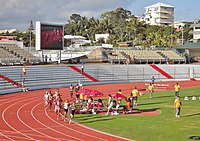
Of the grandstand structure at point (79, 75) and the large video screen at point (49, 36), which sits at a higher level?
the large video screen at point (49, 36)

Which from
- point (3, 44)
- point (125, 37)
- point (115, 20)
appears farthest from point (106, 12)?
point (3, 44)

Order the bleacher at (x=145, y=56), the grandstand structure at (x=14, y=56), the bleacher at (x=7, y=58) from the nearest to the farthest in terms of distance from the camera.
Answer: the bleacher at (x=7, y=58) < the grandstand structure at (x=14, y=56) < the bleacher at (x=145, y=56)

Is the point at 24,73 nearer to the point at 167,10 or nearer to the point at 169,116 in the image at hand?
the point at 169,116

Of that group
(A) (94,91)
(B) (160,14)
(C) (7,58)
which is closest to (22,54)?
(C) (7,58)

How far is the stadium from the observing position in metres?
18.9

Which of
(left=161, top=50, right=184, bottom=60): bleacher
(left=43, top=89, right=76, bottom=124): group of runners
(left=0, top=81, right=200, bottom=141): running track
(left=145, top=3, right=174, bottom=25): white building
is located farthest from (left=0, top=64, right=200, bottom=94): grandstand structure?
(left=145, top=3, right=174, bottom=25): white building

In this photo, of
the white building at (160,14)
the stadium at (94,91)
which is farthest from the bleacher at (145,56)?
the white building at (160,14)

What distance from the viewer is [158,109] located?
86.8 feet

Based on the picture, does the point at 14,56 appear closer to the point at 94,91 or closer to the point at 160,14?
the point at 94,91

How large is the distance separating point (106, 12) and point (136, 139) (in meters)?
129

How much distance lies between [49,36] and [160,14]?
151m

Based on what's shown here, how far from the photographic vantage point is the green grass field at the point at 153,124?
17.8 m

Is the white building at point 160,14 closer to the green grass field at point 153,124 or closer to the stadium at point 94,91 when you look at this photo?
the stadium at point 94,91

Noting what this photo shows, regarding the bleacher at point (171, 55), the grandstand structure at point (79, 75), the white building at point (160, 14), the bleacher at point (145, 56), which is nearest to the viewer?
the grandstand structure at point (79, 75)
